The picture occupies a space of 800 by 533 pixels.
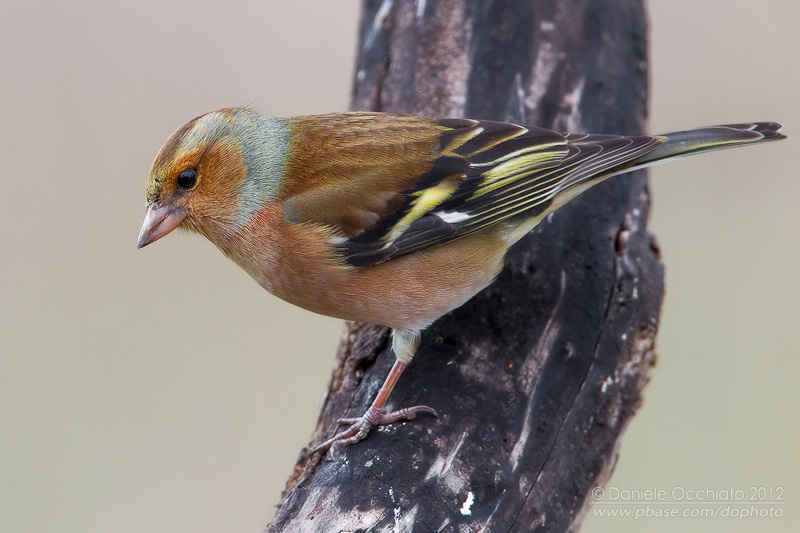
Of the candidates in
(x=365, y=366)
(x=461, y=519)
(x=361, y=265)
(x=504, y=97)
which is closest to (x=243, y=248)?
(x=361, y=265)

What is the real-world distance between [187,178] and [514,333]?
168cm

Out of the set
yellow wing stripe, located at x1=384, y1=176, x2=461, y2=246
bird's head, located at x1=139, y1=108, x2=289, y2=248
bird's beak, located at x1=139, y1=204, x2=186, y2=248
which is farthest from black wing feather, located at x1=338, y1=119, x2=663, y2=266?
bird's beak, located at x1=139, y1=204, x2=186, y2=248

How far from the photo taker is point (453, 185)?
3.55 meters

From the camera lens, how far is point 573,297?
363 centimetres

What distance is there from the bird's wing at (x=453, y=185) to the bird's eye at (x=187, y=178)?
44cm

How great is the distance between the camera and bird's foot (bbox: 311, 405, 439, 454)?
3.24 m

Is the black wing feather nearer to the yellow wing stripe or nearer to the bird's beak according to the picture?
the yellow wing stripe

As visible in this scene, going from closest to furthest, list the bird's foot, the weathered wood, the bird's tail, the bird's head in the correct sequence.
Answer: the weathered wood → the bird's foot → the bird's head → the bird's tail

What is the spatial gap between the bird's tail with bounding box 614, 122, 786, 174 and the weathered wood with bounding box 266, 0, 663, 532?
0.40m

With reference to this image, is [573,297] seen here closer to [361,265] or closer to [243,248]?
[361,265]

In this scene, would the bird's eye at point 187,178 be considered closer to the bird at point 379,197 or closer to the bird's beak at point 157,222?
the bird at point 379,197

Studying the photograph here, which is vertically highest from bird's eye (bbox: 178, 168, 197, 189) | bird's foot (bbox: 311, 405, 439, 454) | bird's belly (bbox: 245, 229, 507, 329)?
bird's eye (bbox: 178, 168, 197, 189)

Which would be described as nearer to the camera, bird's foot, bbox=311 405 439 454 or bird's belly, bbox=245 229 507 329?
bird's foot, bbox=311 405 439 454

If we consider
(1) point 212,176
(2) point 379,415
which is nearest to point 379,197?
(1) point 212,176
